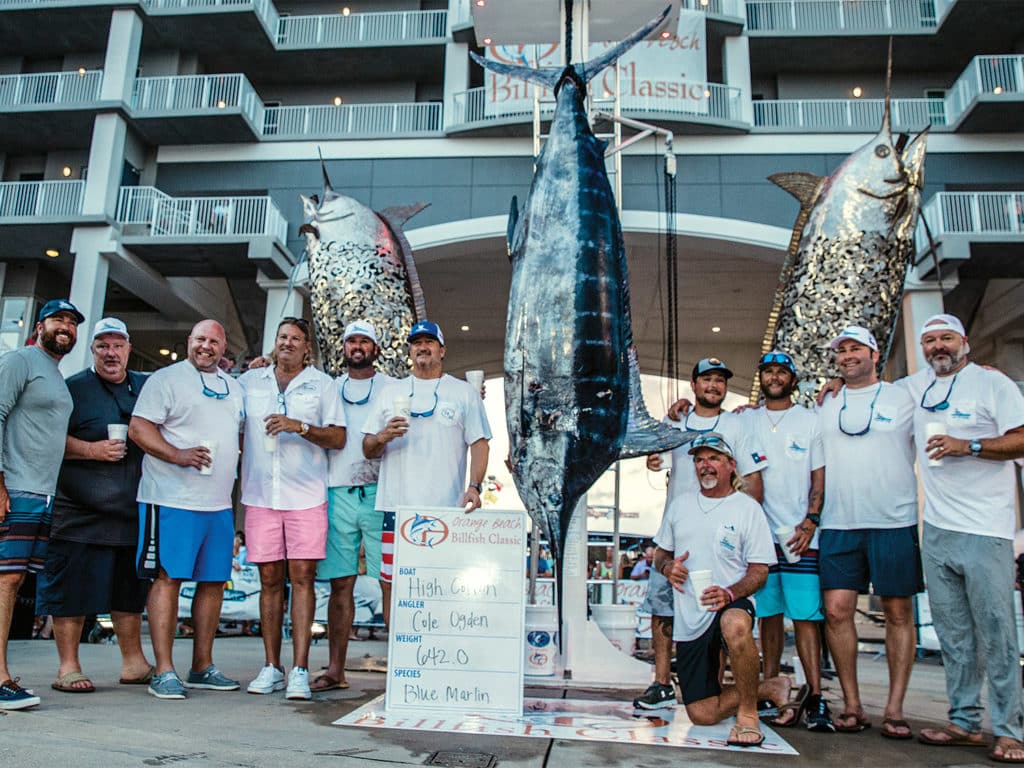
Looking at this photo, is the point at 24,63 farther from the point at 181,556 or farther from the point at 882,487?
the point at 882,487

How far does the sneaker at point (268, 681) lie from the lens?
3402 mm

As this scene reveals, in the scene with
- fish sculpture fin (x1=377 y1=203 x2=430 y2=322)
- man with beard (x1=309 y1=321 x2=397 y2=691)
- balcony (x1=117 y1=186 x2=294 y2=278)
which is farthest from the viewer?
balcony (x1=117 y1=186 x2=294 y2=278)

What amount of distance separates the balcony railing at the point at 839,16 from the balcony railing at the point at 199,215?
9.59 metres

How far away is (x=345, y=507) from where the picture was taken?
3.67 metres

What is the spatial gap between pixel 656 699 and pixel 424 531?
1.23 m

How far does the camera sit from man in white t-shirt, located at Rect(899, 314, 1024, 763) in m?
2.85

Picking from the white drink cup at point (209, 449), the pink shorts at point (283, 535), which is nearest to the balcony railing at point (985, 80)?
the pink shorts at point (283, 535)

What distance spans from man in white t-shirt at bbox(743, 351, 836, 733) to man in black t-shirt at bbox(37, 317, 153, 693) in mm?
2798

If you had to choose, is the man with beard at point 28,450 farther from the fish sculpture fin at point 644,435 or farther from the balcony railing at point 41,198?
the balcony railing at point 41,198

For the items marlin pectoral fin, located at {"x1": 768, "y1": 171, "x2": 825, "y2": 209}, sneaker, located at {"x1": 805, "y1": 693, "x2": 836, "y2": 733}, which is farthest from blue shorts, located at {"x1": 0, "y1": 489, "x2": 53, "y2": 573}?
marlin pectoral fin, located at {"x1": 768, "y1": 171, "x2": 825, "y2": 209}

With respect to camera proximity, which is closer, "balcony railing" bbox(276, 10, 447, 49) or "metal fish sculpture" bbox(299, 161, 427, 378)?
"metal fish sculpture" bbox(299, 161, 427, 378)

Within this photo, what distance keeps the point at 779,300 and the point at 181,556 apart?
377 cm

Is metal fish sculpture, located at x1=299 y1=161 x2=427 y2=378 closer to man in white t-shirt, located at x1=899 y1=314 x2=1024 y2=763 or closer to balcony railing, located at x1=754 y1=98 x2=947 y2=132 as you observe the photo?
man in white t-shirt, located at x1=899 y1=314 x2=1024 y2=763

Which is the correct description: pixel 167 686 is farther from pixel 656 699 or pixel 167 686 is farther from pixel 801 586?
pixel 801 586
